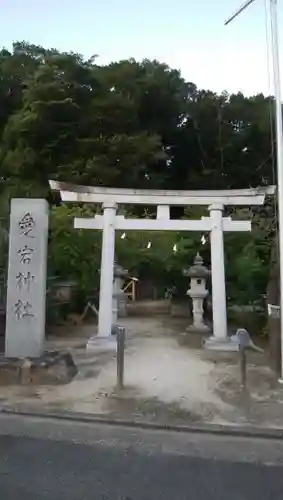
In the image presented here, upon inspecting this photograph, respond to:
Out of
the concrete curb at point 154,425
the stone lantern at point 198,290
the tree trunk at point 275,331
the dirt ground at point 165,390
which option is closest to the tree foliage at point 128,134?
the stone lantern at point 198,290

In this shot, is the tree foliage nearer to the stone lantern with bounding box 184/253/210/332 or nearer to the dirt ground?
the stone lantern with bounding box 184/253/210/332

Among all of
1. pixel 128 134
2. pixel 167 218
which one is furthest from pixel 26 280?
pixel 128 134

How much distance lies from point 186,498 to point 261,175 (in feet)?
71.9

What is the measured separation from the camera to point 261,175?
23.7 metres

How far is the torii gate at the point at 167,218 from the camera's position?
30.9 feet

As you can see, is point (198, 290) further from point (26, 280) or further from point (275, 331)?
point (26, 280)

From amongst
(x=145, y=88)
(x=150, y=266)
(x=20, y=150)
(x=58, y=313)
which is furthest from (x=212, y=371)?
(x=145, y=88)

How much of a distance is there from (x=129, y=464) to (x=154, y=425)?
102cm

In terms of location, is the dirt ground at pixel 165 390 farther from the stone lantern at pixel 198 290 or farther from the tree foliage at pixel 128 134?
the tree foliage at pixel 128 134

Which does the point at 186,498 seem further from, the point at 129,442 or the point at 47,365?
the point at 47,365

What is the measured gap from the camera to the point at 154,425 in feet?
16.0

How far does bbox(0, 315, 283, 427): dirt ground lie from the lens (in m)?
5.26

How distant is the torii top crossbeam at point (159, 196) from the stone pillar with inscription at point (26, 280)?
86.7 inches

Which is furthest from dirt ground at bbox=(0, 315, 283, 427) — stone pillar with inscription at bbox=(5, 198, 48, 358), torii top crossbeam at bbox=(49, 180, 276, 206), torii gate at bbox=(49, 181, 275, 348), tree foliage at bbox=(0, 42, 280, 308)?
tree foliage at bbox=(0, 42, 280, 308)
